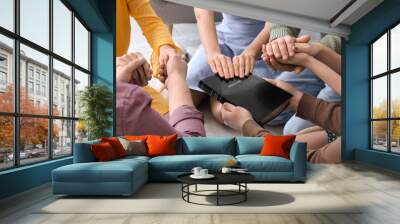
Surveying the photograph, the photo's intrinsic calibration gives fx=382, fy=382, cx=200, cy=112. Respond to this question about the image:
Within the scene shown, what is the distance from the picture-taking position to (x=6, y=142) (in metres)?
4.80

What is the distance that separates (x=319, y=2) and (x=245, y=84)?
94.2 inches

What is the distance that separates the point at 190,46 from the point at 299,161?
4034mm

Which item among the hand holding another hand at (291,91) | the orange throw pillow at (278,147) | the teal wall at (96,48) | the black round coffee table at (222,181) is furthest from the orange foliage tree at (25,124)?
the hand holding another hand at (291,91)

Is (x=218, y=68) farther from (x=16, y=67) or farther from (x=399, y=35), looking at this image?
(x=16, y=67)

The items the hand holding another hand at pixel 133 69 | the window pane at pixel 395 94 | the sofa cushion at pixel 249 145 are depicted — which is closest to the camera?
the sofa cushion at pixel 249 145

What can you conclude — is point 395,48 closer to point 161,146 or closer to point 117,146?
point 161,146

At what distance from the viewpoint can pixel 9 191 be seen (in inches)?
185

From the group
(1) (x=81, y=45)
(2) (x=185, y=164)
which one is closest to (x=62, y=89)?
(1) (x=81, y=45)

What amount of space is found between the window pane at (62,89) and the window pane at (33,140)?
530 mm

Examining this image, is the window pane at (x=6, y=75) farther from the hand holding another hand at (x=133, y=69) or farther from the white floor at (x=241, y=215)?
the hand holding another hand at (x=133, y=69)

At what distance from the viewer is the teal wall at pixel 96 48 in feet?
17.9

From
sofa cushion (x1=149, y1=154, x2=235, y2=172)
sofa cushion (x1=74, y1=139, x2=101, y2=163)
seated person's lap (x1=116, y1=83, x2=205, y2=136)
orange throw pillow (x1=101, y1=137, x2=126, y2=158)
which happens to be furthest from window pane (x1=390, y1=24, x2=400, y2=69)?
sofa cushion (x1=74, y1=139, x2=101, y2=163)

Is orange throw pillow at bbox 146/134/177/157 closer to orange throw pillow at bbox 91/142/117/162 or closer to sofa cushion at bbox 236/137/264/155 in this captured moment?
orange throw pillow at bbox 91/142/117/162

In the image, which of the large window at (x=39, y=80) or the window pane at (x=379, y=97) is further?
the window pane at (x=379, y=97)
